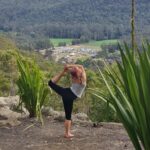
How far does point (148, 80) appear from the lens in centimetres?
450

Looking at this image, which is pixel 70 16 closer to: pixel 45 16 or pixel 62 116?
pixel 45 16

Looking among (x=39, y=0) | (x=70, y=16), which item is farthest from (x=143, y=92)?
(x=39, y=0)

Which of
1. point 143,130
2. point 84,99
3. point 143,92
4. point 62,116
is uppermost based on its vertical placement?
point 143,92

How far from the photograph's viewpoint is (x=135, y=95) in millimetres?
4652

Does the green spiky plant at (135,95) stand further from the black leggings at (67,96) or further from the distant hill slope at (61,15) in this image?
the distant hill slope at (61,15)

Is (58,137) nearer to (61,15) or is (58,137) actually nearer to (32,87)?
(32,87)

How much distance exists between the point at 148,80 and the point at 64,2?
11767 centimetres

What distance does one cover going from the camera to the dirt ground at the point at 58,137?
7.70 meters

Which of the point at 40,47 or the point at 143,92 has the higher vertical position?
the point at 143,92

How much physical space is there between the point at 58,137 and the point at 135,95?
398cm

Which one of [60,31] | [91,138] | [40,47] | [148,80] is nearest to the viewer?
[148,80]

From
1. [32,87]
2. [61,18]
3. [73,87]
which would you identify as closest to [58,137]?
[73,87]

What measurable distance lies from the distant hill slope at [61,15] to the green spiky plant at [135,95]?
217 ft

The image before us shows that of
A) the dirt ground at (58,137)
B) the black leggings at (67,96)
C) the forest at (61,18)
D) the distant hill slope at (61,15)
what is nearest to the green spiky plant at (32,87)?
the dirt ground at (58,137)
